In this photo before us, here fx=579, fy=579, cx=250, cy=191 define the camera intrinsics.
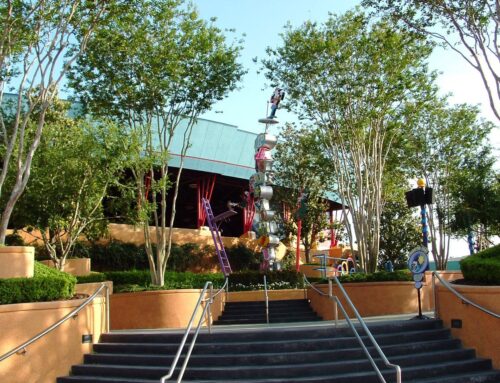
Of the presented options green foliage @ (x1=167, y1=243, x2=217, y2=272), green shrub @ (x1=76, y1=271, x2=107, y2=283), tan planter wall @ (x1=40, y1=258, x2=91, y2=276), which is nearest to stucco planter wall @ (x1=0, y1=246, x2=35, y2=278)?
green shrub @ (x1=76, y1=271, x2=107, y2=283)

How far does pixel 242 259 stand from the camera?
1176 inches

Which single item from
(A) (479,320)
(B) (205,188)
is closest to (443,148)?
(B) (205,188)

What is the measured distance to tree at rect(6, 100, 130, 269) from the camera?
1925 cm

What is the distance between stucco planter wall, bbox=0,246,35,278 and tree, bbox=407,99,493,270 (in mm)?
19798

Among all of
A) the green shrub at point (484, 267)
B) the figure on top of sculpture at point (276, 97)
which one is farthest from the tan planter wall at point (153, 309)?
the figure on top of sculpture at point (276, 97)

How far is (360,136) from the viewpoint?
2012 cm

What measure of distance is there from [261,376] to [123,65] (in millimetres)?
12646

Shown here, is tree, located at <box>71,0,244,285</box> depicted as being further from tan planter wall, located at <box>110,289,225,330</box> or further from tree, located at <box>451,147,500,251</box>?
tree, located at <box>451,147,500,251</box>

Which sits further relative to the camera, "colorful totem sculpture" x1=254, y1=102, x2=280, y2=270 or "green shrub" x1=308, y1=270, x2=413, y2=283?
"colorful totem sculpture" x1=254, y1=102, x2=280, y2=270

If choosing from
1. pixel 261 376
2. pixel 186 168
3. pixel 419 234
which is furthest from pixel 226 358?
pixel 419 234

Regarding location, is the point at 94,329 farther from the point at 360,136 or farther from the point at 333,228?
the point at 333,228

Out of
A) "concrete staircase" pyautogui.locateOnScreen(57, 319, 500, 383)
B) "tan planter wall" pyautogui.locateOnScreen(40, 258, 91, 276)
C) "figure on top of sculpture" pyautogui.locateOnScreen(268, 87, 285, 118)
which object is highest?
"figure on top of sculpture" pyautogui.locateOnScreen(268, 87, 285, 118)

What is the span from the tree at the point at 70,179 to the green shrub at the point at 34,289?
9.18 metres

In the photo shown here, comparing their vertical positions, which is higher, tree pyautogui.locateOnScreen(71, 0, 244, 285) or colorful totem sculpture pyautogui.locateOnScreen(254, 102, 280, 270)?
tree pyautogui.locateOnScreen(71, 0, 244, 285)
